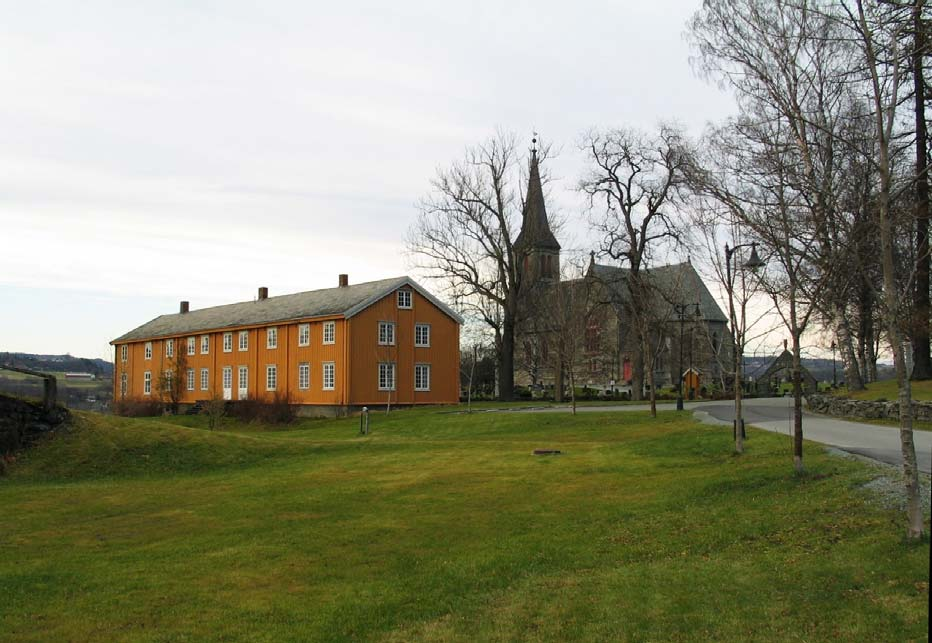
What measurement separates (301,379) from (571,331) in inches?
625

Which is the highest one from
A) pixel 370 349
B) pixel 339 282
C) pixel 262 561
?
pixel 339 282

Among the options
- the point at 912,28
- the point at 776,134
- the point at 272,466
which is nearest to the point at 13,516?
the point at 272,466

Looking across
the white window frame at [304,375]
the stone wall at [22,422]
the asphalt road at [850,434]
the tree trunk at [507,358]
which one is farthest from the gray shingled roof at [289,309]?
the stone wall at [22,422]

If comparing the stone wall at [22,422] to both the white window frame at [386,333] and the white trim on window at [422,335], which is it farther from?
the white trim on window at [422,335]

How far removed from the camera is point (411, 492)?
1609cm

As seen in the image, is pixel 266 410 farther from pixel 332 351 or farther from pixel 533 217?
pixel 533 217

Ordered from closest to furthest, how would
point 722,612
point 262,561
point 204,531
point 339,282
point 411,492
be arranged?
1. point 722,612
2. point 262,561
3. point 204,531
4. point 411,492
5. point 339,282

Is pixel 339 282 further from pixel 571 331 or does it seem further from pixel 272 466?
pixel 272 466

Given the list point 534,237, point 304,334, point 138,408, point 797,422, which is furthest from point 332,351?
point 797,422

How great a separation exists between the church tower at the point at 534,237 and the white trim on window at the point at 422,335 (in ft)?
27.5

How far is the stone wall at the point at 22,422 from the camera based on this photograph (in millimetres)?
19688

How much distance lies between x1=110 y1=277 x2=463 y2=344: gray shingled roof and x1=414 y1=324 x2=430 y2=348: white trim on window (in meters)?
1.61

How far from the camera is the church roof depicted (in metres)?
53.2

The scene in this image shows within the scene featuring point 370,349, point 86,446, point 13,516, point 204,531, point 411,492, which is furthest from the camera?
point 370,349
